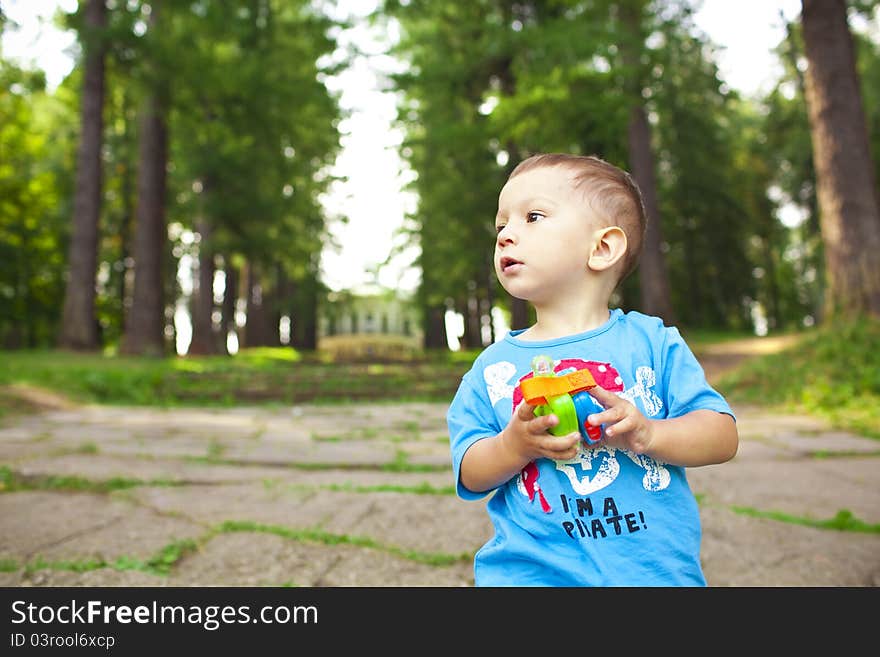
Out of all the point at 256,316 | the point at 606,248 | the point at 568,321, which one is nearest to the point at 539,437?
the point at 568,321

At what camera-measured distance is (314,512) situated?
2.76 meters

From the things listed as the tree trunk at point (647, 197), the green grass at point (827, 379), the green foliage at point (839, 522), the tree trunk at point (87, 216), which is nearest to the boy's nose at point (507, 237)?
the green foliage at point (839, 522)

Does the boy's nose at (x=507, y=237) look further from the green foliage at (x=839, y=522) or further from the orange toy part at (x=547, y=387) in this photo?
the green foliage at (x=839, y=522)

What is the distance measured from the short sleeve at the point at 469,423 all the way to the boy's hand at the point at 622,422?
0.24 m

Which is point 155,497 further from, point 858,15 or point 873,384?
point 858,15

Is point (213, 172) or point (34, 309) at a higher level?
point (213, 172)

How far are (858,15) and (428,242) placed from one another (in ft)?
34.4

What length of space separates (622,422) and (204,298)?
1683 centimetres

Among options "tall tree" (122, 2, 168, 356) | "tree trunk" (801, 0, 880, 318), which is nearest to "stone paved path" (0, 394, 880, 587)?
"tree trunk" (801, 0, 880, 318)

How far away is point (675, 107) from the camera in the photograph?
69.9ft

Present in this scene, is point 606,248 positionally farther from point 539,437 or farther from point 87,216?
point 87,216

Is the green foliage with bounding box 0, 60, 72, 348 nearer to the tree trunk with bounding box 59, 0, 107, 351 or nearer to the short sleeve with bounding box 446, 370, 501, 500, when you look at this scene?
the tree trunk with bounding box 59, 0, 107, 351

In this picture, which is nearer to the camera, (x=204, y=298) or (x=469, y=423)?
(x=469, y=423)
